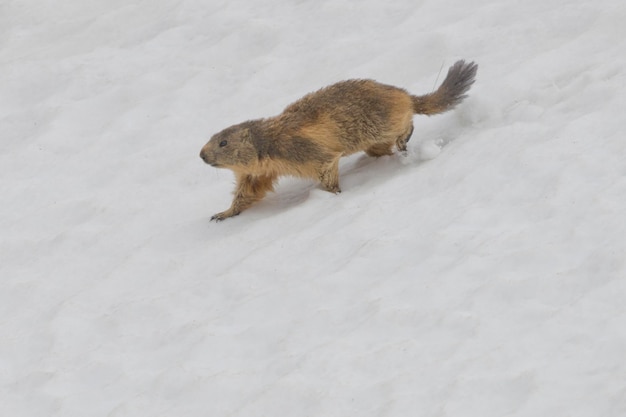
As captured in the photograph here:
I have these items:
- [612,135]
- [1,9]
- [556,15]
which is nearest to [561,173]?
[612,135]

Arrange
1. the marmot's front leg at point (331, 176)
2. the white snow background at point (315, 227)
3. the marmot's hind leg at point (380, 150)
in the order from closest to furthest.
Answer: the white snow background at point (315, 227) → the marmot's front leg at point (331, 176) → the marmot's hind leg at point (380, 150)

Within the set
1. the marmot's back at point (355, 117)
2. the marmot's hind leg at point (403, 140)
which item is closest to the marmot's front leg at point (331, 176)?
the marmot's back at point (355, 117)

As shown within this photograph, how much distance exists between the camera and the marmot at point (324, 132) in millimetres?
8195

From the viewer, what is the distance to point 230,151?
8227mm

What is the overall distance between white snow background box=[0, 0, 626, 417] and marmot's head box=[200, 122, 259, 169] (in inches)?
19.6

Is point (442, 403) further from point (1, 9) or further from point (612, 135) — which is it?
point (1, 9)

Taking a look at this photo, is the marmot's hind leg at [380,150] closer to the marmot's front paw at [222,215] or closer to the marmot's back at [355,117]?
the marmot's back at [355,117]

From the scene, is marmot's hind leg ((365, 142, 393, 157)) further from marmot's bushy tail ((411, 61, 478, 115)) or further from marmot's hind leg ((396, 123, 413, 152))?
marmot's bushy tail ((411, 61, 478, 115))

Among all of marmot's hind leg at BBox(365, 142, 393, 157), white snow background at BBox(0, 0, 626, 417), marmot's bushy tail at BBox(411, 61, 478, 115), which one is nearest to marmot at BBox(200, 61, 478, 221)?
marmot's bushy tail at BBox(411, 61, 478, 115)

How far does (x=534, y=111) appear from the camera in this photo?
828 centimetres

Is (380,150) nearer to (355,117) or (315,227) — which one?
(355,117)

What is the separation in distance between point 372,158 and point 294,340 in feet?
9.34

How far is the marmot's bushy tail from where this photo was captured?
838 centimetres

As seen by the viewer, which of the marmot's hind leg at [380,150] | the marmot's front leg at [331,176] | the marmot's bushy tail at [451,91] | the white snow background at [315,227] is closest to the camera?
the white snow background at [315,227]
